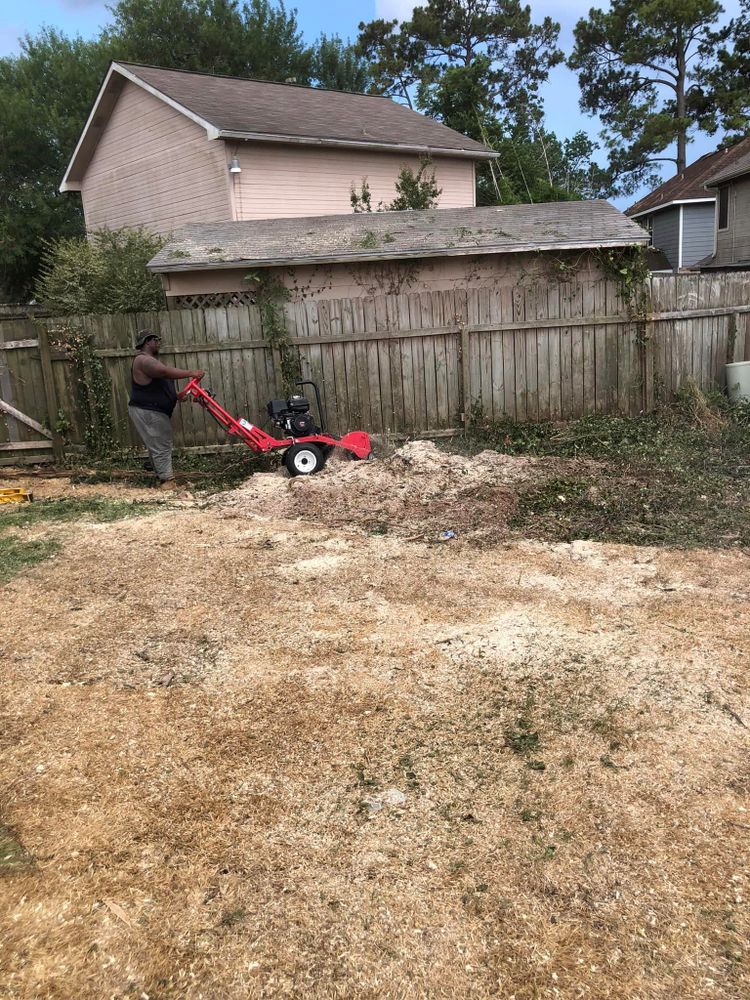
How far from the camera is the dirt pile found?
6.75 m

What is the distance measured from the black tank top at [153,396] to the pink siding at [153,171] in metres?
9.41

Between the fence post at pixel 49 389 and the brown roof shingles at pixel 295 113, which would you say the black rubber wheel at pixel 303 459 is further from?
the brown roof shingles at pixel 295 113

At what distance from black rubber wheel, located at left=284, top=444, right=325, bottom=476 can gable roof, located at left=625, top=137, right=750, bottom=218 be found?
885 inches

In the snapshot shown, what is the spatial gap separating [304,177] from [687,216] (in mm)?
18016

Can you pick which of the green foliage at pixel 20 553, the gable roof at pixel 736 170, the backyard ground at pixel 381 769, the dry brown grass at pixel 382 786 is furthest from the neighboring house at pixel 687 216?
the dry brown grass at pixel 382 786

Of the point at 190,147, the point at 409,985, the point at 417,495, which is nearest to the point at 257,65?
the point at 190,147

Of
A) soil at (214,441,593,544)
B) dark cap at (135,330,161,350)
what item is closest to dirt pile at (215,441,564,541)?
soil at (214,441,593,544)

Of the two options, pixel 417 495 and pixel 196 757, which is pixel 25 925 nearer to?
pixel 196 757

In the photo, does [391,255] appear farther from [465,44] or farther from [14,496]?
[465,44]

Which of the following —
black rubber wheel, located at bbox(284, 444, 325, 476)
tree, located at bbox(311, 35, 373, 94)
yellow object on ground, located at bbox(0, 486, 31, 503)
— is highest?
tree, located at bbox(311, 35, 373, 94)

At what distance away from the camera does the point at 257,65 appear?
3350 cm

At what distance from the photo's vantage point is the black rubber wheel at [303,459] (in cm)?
820

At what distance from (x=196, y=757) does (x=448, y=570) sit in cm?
267

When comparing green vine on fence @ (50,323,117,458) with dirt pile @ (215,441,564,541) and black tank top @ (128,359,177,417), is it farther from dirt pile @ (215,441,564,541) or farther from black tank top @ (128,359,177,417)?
dirt pile @ (215,441,564,541)
